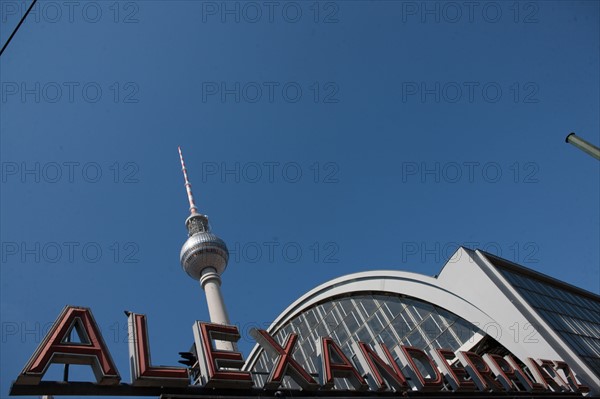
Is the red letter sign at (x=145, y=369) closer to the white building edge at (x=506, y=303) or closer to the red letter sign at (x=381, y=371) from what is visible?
the red letter sign at (x=381, y=371)

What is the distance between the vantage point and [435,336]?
3250cm

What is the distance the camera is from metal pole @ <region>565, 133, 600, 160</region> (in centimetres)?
1502

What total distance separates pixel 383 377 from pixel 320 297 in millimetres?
21948

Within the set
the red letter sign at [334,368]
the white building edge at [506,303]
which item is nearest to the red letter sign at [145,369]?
the red letter sign at [334,368]

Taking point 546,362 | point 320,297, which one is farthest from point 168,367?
point 320,297

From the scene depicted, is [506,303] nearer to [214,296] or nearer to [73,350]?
[73,350]

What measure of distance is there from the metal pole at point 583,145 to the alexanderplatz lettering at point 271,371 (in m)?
11.6

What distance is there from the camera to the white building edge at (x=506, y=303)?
29.3 m

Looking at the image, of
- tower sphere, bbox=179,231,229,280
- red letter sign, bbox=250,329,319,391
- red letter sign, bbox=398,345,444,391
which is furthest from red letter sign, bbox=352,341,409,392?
tower sphere, bbox=179,231,229,280

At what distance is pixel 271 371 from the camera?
19.2m

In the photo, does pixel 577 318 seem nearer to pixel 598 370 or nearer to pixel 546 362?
pixel 598 370

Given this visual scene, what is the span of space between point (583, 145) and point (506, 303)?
17.6 metres

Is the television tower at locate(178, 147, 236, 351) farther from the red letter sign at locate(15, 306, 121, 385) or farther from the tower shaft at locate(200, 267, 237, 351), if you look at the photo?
the red letter sign at locate(15, 306, 121, 385)

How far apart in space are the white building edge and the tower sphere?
101ft
